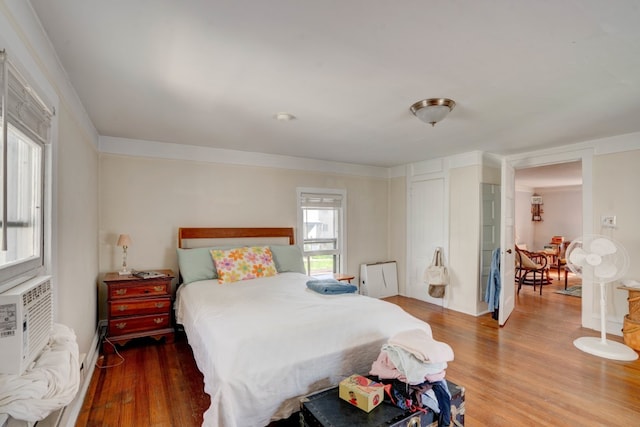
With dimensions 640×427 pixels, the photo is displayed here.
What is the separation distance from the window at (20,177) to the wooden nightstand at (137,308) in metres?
1.70

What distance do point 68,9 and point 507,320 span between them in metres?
5.08

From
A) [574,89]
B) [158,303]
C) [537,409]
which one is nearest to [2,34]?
[158,303]

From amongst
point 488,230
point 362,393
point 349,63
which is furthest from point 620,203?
point 362,393

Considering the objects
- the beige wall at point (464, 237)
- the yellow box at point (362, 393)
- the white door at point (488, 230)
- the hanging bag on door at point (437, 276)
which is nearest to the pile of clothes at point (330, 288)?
the yellow box at point (362, 393)

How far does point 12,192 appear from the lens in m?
1.31

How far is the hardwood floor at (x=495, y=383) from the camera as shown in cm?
210

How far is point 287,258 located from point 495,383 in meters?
2.50

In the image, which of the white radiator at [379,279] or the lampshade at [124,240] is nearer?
the lampshade at [124,240]

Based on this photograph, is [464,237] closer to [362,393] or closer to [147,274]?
[362,393]

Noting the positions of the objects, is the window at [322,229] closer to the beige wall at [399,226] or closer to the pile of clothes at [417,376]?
the beige wall at [399,226]

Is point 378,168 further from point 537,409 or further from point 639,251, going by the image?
point 537,409

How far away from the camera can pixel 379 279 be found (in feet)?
17.4

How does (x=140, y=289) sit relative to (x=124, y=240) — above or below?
below

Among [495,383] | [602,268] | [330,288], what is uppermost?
[602,268]
